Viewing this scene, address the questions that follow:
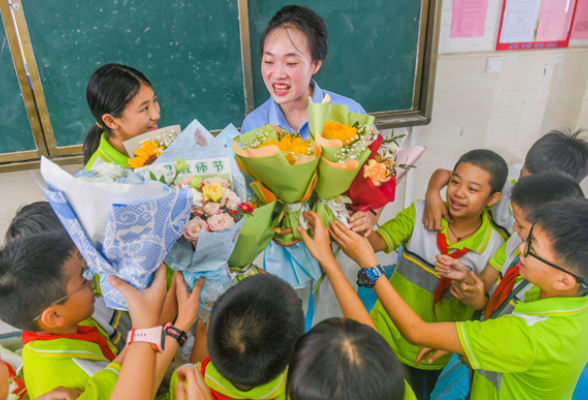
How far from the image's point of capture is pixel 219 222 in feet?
2.99

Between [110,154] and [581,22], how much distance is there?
3.51 m

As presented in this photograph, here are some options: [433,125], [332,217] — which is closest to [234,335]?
[332,217]

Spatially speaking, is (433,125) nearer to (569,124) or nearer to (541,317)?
(569,124)

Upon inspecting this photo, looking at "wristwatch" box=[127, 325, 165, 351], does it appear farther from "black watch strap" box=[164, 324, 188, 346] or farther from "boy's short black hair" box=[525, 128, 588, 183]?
"boy's short black hair" box=[525, 128, 588, 183]

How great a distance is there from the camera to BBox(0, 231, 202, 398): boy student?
0.91 metres

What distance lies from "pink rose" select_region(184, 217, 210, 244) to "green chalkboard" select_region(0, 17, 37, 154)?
1.66 m

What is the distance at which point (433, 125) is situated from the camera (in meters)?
2.73

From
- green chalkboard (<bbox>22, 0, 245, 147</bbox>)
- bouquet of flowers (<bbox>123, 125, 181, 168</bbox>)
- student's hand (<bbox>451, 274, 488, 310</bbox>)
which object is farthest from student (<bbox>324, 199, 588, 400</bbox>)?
green chalkboard (<bbox>22, 0, 245, 147</bbox>)

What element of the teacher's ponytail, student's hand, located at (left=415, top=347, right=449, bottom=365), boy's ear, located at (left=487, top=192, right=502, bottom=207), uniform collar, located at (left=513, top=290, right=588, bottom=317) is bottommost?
student's hand, located at (left=415, top=347, right=449, bottom=365)

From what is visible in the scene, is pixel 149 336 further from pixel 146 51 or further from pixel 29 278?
pixel 146 51

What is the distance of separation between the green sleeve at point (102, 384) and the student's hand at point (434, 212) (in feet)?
4.15

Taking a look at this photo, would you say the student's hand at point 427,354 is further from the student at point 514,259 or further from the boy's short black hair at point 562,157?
the boy's short black hair at point 562,157

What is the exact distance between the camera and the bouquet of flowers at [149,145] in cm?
104

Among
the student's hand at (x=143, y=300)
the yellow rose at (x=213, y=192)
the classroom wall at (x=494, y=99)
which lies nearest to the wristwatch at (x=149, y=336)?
the student's hand at (x=143, y=300)
